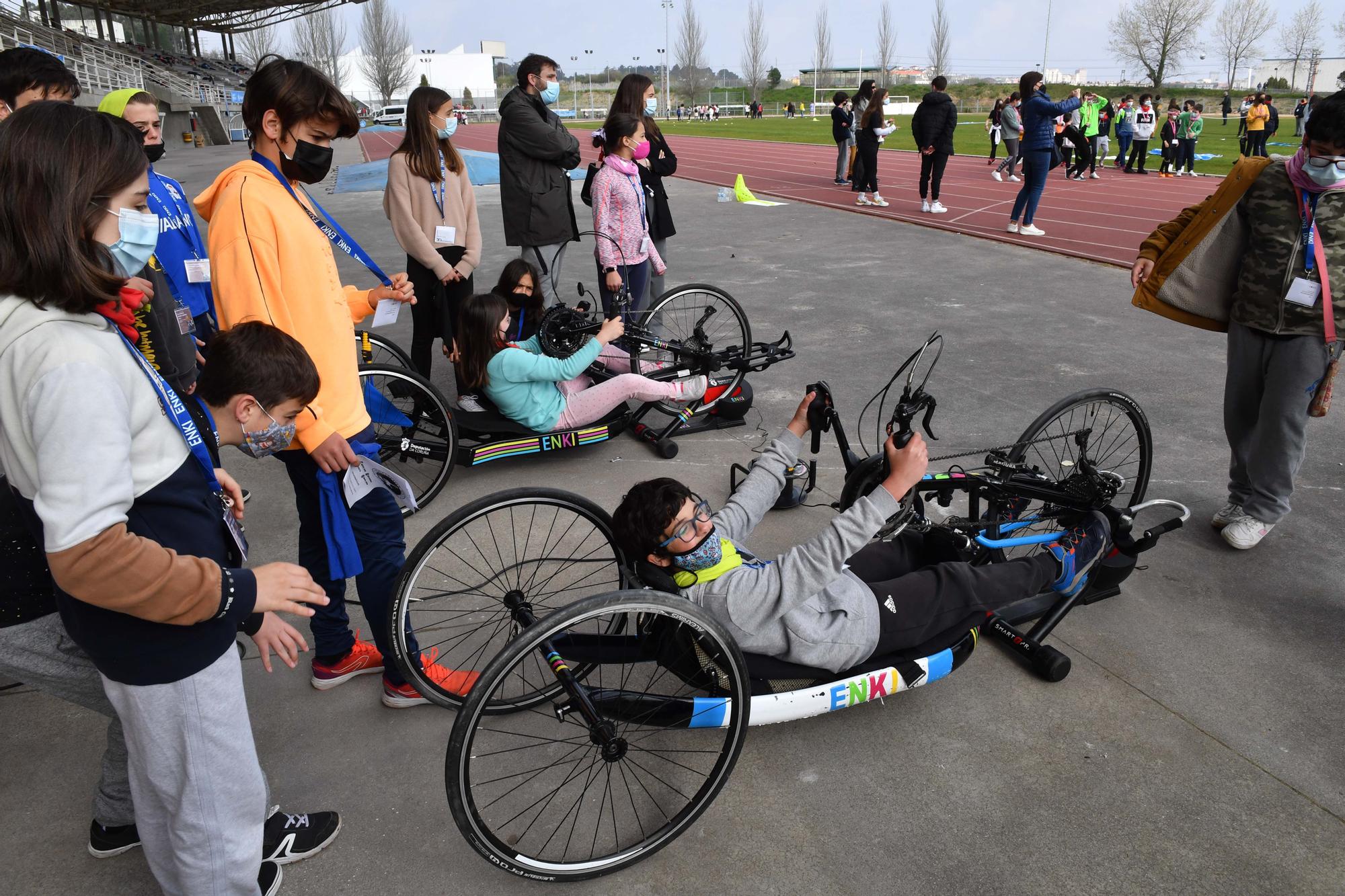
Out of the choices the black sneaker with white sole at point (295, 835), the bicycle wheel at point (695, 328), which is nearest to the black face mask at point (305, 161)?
the black sneaker with white sole at point (295, 835)

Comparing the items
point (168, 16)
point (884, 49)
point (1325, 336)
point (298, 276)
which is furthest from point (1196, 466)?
point (884, 49)

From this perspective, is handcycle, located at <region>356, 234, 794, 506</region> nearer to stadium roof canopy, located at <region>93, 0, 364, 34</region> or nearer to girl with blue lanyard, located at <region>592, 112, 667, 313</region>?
girl with blue lanyard, located at <region>592, 112, 667, 313</region>

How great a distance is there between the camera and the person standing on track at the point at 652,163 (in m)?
5.80

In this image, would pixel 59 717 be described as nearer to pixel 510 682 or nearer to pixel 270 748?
pixel 270 748

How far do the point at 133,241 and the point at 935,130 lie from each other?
11808 millimetres

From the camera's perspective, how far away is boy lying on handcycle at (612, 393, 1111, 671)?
7.60ft

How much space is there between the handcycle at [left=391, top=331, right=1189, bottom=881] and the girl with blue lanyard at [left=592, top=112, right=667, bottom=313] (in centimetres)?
257

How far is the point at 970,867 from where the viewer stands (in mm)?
2160

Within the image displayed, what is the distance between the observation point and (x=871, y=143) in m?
12.9

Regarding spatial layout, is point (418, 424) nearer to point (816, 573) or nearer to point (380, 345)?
point (380, 345)

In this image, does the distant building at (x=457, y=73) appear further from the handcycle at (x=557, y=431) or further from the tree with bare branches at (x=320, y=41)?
the handcycle at (x=557, y=431)

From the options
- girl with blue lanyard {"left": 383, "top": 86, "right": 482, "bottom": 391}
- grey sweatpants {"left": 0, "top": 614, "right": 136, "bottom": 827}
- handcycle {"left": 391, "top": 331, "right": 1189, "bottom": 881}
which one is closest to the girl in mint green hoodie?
girl with blue lanyard {"left": 383, "top": 86, "right": 482, "bottom": 391}

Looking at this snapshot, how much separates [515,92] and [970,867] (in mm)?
5178

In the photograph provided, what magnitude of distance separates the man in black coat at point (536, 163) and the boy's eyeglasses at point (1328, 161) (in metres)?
3.84
